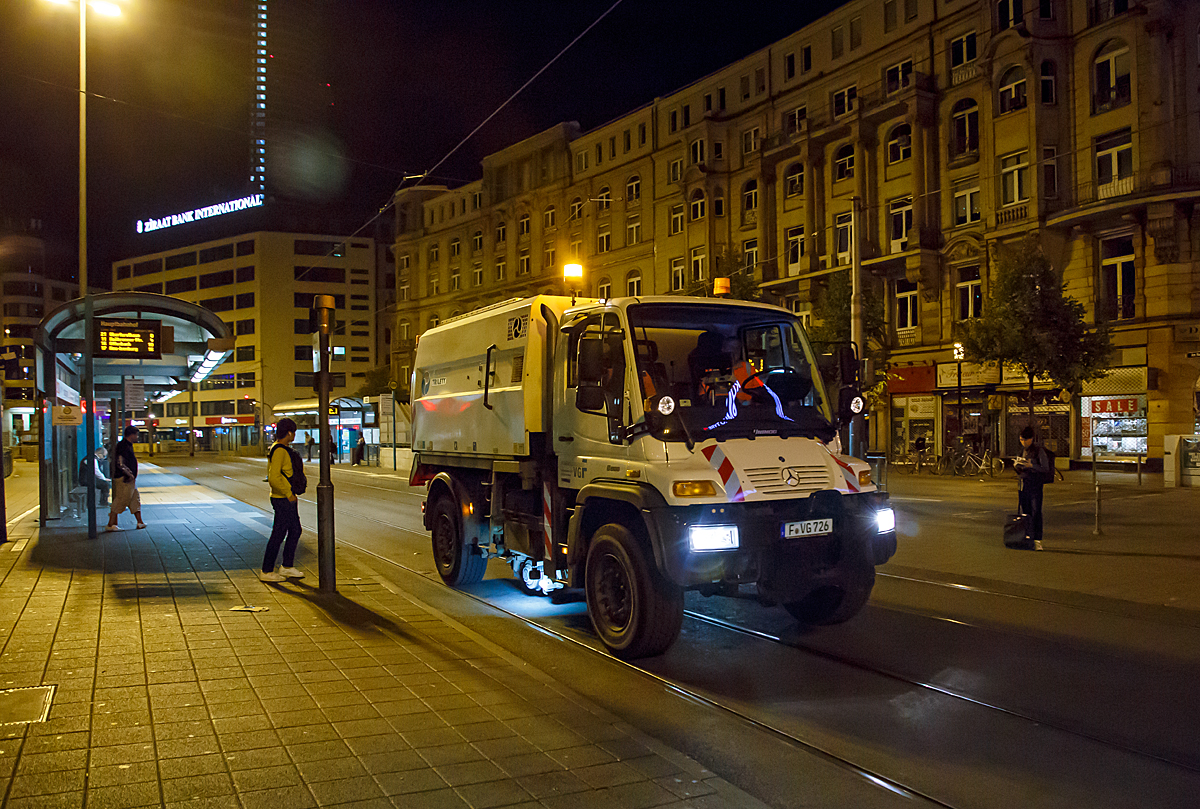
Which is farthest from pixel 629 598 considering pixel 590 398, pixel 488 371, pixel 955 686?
pixel 488 371

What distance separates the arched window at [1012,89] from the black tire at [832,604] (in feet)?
96.3

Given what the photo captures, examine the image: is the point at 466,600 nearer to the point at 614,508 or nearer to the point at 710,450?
the point at 614,508

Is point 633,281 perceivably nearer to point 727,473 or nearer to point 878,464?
point 878,464

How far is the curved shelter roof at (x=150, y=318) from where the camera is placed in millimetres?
14867

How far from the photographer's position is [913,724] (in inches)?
211

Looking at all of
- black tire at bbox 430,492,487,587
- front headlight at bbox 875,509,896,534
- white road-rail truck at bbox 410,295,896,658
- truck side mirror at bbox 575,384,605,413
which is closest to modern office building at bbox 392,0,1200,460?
black tire at bbox 430,492,487,587

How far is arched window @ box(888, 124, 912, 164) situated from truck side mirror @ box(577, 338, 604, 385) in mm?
32545

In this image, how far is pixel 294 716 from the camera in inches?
206

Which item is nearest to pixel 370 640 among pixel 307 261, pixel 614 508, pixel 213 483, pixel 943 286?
pixel 614 508

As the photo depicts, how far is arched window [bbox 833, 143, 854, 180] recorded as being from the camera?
37938 mm

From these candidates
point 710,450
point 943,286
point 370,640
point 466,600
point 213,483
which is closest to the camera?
point 710,450

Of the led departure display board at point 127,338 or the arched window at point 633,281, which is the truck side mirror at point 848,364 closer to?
the led departure display board at point 127,338

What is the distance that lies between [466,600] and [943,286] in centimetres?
2984

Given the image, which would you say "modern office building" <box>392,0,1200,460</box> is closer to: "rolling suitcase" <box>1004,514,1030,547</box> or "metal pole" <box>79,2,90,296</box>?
"rolling suitcase" <box>1004,514,1030,547</box>
